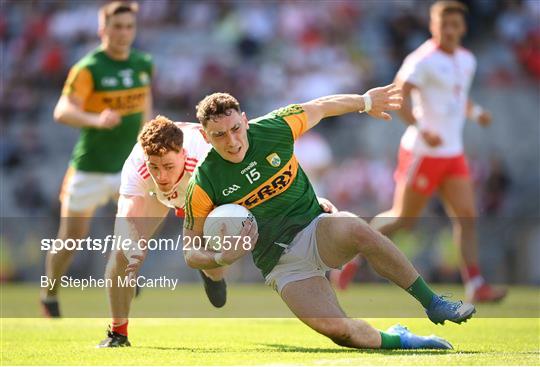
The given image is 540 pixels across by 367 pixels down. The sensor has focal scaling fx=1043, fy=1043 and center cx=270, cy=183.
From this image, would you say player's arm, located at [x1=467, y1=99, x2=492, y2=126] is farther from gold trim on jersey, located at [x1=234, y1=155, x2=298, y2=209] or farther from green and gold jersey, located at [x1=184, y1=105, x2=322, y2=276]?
gold trim on jersey, located at [x1=234, y1=155, x2=298, y2=209]

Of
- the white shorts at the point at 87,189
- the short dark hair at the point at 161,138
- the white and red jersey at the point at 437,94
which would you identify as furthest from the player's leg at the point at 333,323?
the white and red jersey at the point at 437,94

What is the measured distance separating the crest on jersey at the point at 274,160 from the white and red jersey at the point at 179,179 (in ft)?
2.32

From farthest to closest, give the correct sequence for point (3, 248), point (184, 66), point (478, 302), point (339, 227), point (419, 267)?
point (184, 66), point (3, 248), point (419, 267), point (478, 302), point (339, 227)

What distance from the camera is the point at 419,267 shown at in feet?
54.0

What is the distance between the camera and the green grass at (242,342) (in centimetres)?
708

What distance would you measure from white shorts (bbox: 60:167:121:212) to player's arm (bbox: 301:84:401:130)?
13.8ft

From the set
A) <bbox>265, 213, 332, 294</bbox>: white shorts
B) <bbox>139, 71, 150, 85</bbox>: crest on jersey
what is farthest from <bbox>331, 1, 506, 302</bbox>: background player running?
<bbox>265, 213, 332, 294</bbox>: white shorts

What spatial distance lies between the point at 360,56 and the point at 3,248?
8014mm

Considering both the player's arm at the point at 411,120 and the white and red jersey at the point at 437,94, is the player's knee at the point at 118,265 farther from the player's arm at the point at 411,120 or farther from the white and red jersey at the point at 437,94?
the white and red jersey at the point at 437,94

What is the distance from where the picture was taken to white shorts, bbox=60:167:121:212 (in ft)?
37.3

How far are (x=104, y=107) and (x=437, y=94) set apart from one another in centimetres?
396

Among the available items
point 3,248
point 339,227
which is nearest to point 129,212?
point 339,227

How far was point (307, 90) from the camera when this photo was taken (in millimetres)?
20547

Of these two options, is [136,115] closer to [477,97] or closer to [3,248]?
[3,248]
